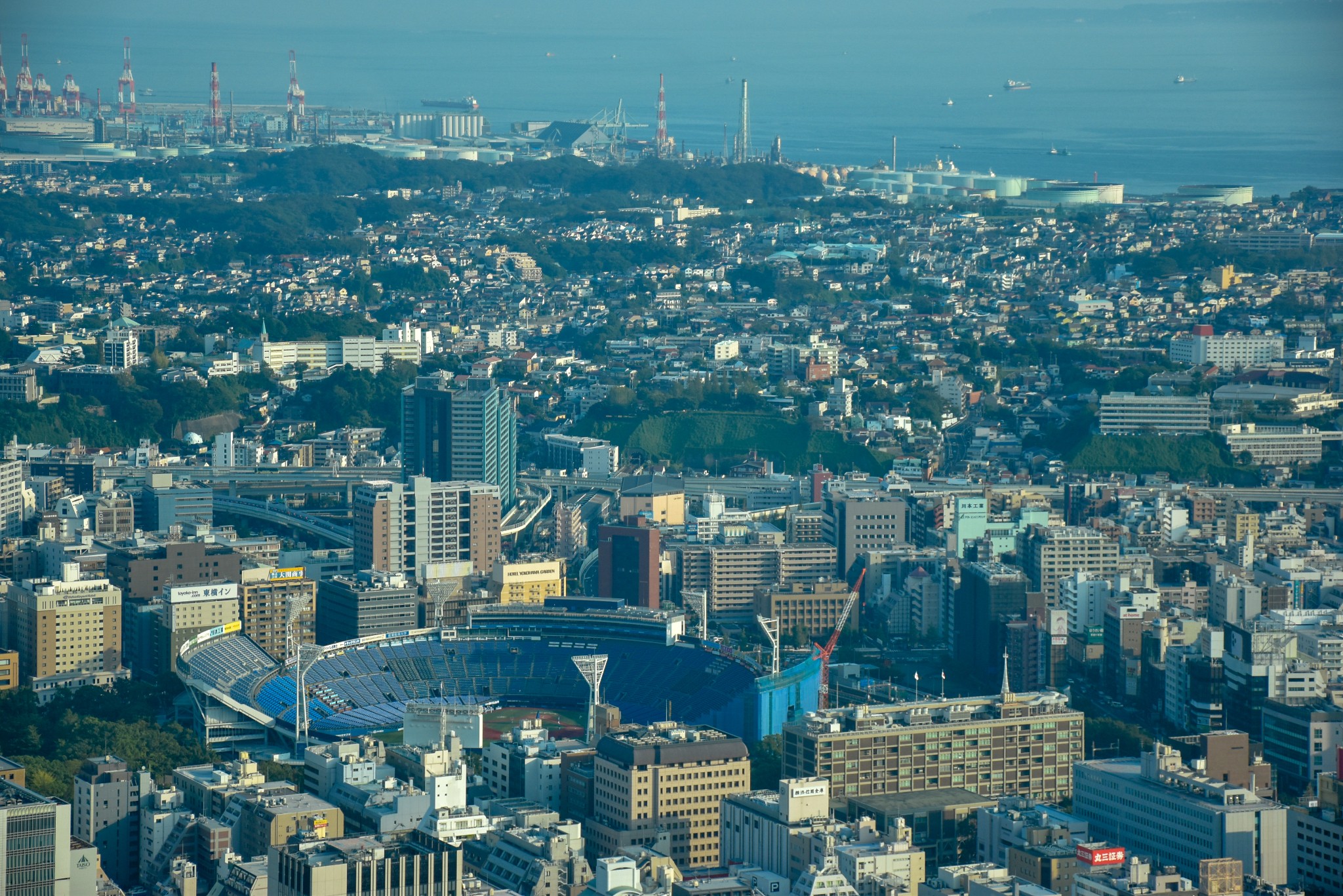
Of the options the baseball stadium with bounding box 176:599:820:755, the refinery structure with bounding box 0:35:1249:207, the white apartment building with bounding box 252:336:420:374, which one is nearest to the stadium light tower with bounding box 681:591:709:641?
the baseball stadium with bounding box 176:599:820:755

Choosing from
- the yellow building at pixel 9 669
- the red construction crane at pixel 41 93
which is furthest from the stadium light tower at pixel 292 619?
the red construction crane at pixel 41 93

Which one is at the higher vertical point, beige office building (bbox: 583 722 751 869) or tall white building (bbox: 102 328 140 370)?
tall white building (bbox: 102 328 140 370)

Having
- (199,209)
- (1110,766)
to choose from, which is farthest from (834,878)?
(199,209)

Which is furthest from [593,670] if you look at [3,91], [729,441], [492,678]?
[3,91]

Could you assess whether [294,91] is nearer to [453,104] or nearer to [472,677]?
[453,104]

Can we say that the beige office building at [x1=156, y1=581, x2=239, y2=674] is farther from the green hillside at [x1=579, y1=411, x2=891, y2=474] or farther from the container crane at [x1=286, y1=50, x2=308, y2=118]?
the container crane at [x1=286, y1=50, x2=308, y2=118]

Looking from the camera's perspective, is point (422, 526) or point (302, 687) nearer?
point (302, 687)
